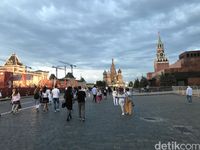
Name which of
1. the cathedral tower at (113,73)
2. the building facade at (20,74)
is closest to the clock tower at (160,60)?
the cathedral tower at (113,73)

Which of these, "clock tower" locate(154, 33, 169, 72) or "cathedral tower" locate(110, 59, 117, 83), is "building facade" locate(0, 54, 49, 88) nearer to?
"cathedral tower" locate(110, 59, 117, 83)

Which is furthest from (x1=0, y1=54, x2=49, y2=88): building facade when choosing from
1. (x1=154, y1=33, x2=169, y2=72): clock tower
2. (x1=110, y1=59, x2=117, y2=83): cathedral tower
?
(x1=154, y1=33, x2=169, y2=72): clock tower

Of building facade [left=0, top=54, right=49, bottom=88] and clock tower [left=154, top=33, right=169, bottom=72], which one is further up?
clock tower [left=154, top=33, right=169, bottom=72]

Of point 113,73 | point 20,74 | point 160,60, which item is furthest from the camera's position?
point 113,73

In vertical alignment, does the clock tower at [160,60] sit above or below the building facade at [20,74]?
above

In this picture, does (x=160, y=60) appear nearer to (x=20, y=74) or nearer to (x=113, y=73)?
(x=113, y=73)

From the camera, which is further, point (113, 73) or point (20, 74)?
point (113, 73)

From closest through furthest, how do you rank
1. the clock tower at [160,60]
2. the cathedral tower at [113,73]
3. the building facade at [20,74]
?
1. the building facade at [20,74]
2. the clock tower at [160,60]
3. the cathedral tower at [113,73]

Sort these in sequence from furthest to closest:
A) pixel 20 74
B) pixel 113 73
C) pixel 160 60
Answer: pixel 113 73
pixel 160 60
pixel 20 74

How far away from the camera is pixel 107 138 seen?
902 centimetres

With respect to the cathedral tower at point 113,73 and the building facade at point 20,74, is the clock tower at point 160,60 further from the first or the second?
the building facade at point 20,74

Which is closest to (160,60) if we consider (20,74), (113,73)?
(113,73)

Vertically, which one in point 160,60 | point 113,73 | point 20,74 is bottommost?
point 20,74

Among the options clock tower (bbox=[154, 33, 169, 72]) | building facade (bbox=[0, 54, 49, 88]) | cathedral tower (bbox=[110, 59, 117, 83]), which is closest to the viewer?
building facade (bbox=[0, 54, 49, 88])
